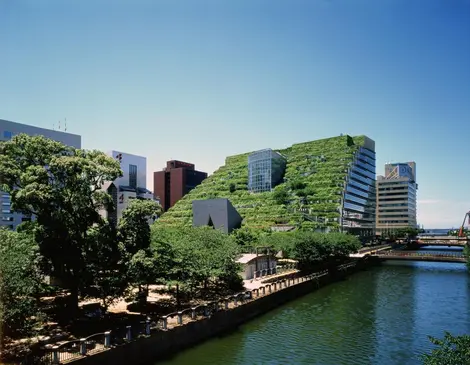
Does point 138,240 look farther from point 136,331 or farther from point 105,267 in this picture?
point 136,331

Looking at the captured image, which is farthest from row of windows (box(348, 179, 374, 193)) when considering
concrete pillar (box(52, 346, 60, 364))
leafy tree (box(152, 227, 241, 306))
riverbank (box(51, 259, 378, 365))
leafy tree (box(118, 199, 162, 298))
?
concrete pillar (box(52, 346, 60, 364))

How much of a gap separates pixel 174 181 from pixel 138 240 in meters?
143

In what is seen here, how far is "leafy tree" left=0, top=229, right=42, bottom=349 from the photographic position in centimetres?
1861

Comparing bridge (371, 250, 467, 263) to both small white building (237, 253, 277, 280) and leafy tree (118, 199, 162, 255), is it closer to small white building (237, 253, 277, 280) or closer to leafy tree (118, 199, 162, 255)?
small white building (237, 253, 277, 280)

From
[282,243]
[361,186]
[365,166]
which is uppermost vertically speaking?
[365,166]

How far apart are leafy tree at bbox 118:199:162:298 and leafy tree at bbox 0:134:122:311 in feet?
6.36

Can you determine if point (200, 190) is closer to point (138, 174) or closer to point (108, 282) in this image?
point (138, 174)

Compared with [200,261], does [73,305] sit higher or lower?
lower

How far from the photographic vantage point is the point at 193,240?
4125 centimetres

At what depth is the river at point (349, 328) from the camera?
86.8ft

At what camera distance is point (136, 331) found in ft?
83.5

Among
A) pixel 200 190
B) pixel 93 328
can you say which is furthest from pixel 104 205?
pixel 200 190

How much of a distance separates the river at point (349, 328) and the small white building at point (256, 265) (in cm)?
711

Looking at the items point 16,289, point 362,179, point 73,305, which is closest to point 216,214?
point 362,179
